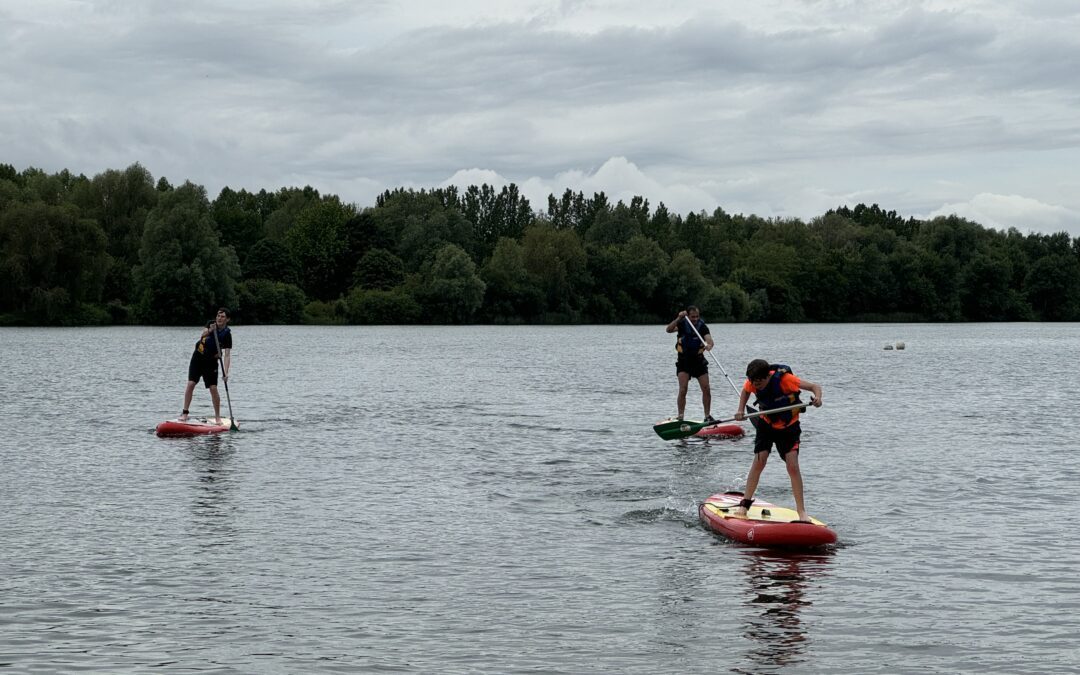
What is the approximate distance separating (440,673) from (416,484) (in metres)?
9.44

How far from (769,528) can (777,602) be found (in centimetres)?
226

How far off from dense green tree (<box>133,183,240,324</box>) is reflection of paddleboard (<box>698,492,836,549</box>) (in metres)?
88.2

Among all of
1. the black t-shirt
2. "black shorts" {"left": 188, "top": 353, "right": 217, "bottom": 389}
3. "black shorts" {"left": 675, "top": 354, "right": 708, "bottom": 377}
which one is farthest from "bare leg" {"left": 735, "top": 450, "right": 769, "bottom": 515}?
"black shorts" {"left": 188, "top": 353, "right": 217, "bottom": 389}

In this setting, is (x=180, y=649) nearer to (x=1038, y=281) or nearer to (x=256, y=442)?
(x=256, y=442)

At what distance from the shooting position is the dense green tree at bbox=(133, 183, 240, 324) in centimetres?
9775

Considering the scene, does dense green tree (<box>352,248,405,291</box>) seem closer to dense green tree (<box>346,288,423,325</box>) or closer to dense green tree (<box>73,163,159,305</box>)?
dense green tree (<box>346,288,423,325</box>)

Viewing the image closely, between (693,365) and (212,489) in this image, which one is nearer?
(212,489)

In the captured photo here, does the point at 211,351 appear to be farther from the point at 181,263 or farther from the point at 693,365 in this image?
the point at 181,263

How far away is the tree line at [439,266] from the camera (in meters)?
97.7

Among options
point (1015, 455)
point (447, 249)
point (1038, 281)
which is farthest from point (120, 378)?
point (1038, 281)

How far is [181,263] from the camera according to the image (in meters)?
98.4

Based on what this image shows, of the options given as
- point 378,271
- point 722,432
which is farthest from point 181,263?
point 722,432

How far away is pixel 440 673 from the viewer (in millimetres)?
9422

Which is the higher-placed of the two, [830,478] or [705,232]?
[705,232]
